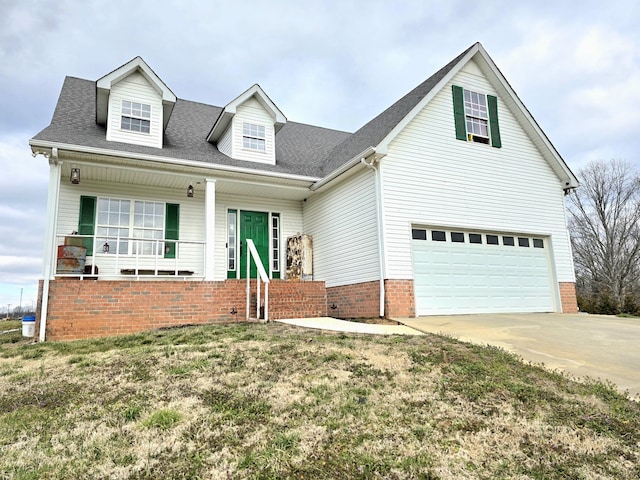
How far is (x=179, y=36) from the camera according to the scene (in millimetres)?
13414

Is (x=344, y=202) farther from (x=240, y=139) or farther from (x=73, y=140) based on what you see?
(x=73, y=140)

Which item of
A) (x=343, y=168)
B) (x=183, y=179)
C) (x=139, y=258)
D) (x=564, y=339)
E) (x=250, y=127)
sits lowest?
(x=564, y=339)

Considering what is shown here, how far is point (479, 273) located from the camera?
1053cm

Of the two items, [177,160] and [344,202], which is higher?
[177,160]

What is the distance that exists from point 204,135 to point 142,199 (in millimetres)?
3126

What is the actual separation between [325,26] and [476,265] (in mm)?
8841

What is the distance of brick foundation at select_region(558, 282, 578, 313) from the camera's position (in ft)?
37.4

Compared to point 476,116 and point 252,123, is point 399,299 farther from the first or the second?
point 252,123

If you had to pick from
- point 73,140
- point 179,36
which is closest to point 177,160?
point 73,140

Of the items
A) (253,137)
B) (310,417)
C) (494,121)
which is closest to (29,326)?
(253,137)

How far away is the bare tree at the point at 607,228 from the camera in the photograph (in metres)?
26.9

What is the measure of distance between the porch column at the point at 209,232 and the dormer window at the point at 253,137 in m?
2.13

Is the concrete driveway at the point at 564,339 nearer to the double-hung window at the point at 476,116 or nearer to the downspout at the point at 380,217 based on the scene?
the downspout at the point at 380,217

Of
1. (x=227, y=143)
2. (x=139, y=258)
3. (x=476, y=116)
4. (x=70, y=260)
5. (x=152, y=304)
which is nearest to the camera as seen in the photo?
(x=152, y=304)
